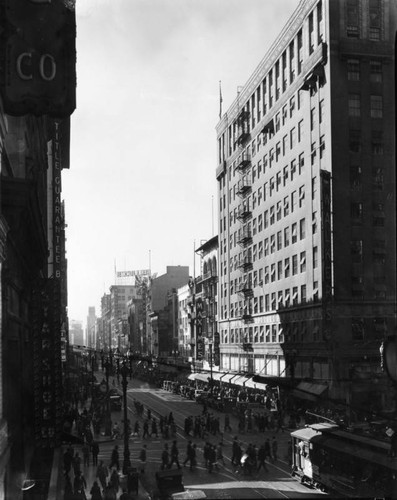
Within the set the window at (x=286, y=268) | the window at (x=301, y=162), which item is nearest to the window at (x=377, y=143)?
the window at (x=301, y=162)

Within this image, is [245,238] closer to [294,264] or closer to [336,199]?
[294,264]

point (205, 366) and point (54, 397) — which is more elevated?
point (54, 397)

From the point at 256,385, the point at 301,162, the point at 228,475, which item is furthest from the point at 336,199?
the point at 228,475

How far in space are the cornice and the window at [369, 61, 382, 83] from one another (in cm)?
686

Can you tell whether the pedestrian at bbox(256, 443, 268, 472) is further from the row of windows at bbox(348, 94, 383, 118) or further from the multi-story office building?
the row of windows at bbox(348, 94, 383, 118)

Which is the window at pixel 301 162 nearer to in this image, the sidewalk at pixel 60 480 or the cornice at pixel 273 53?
the cornice at pixel 273 53

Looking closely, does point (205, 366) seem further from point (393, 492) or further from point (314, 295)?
point (393, 492)

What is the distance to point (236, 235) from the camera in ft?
253

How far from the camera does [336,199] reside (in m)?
48.4

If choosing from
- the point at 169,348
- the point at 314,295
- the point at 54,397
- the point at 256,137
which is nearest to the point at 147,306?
the point at 169,348

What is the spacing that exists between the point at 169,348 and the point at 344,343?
290 ft

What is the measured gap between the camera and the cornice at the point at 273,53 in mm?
53812

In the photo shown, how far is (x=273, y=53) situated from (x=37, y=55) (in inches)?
2157

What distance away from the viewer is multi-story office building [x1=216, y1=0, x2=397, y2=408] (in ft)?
155
